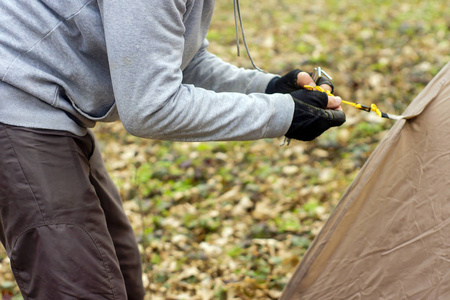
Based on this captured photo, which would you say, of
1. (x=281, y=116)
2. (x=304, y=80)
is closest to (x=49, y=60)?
(x=281, y=116)

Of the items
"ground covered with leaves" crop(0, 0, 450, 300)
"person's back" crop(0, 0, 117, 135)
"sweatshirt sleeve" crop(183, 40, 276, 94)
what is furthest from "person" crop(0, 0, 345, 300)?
"ground covered with leaves" crop(0, 0, 450, 300)

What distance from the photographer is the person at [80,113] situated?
1.36 meters

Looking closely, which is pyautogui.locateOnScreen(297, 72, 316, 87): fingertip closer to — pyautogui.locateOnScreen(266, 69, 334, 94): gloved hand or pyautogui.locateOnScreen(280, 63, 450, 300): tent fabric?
pyautogui.locateOnScreen(266, 69, 334, 94): gloved hand

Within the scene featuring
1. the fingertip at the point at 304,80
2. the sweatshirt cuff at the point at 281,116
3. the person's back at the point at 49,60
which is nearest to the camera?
the person's back at the point at 49,60

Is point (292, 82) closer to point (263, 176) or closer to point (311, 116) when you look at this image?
point (311, 116)

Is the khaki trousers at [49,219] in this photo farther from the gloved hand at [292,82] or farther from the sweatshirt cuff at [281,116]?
the gloved hand at [292,82]

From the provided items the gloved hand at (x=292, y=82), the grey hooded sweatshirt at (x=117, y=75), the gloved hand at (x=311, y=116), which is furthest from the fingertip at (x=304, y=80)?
the grey hooded sweatshirt at (x=117, y=75)

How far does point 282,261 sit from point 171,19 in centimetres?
219

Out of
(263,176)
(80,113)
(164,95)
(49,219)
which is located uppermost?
(164,95)

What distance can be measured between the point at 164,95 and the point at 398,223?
1.06 m

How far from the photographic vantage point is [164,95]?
1.38 m

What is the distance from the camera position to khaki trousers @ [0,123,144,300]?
4.94 ft

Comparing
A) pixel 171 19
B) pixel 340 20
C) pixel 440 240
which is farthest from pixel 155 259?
pixel 340 20

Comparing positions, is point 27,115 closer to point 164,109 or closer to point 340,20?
point 164,109
